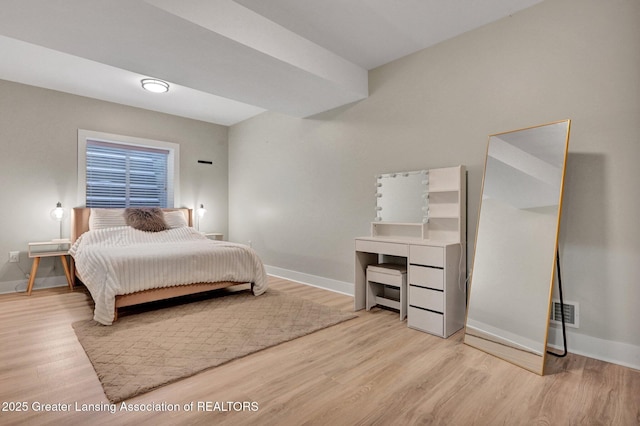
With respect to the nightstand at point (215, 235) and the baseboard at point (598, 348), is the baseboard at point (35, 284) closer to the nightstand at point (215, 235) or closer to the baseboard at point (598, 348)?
the nightstand at point (215, 235)

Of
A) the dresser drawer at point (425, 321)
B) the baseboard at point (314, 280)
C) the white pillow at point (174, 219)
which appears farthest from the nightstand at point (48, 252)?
the dresser drawer at point (425, 321)

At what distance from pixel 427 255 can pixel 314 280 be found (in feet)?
6.34

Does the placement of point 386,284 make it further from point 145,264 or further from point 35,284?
point 35,284

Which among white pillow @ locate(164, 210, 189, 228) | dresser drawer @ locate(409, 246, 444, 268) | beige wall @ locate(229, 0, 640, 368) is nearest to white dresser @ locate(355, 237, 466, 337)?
dresser drawer @ locate(409, 246, 444, 268)

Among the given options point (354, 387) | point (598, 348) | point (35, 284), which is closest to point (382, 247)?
point (354, 387)

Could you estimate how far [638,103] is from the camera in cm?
202

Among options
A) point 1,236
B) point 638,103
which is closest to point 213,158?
point 1,236

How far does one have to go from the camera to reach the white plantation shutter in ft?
15.2

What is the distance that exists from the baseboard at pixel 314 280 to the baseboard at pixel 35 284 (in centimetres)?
271

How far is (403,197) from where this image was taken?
10.5ft

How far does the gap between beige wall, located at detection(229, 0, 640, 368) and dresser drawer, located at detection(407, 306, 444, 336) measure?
0.81m

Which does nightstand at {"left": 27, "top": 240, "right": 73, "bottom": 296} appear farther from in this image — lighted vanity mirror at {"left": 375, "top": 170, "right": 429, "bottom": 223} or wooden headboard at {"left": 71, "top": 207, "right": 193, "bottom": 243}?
lighted vanity mirror at {"left": 375, "top": 170, "right": 429, "bottom": 223}

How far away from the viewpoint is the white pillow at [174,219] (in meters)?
4.63

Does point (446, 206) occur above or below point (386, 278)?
above
